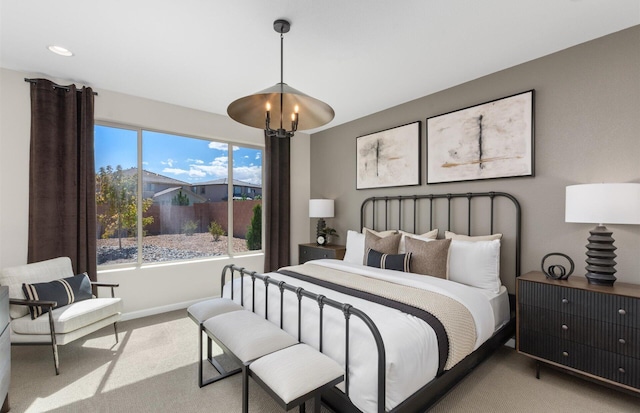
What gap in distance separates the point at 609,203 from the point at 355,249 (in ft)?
7.79

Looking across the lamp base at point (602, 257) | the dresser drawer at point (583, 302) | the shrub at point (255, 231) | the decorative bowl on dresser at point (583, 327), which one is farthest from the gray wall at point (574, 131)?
the shrub at point (255, 231)

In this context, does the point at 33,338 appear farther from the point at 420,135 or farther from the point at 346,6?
the point at 420,135

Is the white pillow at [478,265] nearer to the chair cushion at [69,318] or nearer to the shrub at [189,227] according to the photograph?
the chair cushion at [69,318]

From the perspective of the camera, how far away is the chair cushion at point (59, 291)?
2.54 metres

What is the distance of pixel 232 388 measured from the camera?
226cm

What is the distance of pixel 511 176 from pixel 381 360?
7.88ft

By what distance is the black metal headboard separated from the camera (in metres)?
2.96

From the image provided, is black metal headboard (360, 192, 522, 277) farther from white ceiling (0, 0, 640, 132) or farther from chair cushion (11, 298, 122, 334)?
chair cushion (11, 298, 122, 334)

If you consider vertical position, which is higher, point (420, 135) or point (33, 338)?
point (420, 135)

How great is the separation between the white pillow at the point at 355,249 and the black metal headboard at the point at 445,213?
0.54 metres

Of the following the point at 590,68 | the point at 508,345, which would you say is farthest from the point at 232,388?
the point at 590,68

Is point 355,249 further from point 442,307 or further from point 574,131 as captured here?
point 574,131

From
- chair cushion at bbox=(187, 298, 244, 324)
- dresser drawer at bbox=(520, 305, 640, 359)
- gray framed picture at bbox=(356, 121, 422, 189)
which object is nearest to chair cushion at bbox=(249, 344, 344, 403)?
chair cushion at bbox=(187, 298, 244, 324)

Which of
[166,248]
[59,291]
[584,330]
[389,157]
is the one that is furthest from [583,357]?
[166,248]
